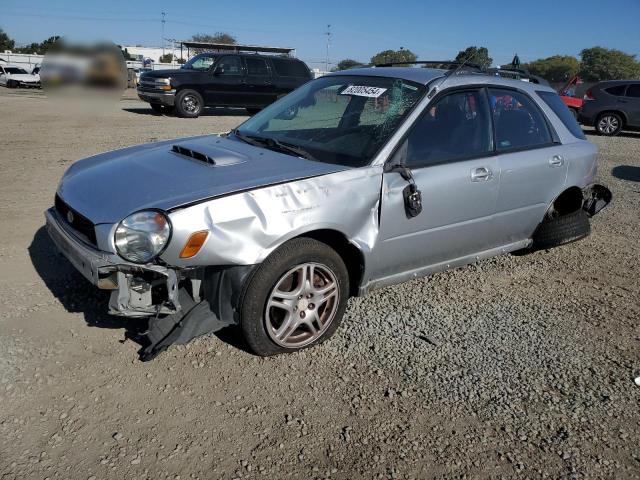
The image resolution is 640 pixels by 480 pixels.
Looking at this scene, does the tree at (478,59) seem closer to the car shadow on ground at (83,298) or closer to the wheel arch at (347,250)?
the wheel arch at (347,250)

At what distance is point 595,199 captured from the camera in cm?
504

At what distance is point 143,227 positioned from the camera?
2.72 meters

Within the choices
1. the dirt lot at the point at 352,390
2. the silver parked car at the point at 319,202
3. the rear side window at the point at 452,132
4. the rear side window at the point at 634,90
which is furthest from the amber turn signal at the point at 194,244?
the rear side window at the point at 634,90

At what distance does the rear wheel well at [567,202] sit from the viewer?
4777mm

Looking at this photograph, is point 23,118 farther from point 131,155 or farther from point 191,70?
point 131,155

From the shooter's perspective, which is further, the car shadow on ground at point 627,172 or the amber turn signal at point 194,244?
the car shadow on ground at point 627,172

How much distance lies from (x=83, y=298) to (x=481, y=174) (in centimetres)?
292

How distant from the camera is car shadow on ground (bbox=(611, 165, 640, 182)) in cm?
907

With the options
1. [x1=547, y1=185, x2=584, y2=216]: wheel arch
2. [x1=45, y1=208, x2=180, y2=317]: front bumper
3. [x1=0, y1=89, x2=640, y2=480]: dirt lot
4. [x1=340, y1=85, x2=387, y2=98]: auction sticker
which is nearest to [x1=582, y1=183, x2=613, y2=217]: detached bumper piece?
[x1=547, y1=185, x2=584, y2=216]: wheel arch

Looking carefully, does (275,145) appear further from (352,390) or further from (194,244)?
(352,390)

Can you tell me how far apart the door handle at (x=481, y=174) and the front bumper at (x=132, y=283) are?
2.18 metres

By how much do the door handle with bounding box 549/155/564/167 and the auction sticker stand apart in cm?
158

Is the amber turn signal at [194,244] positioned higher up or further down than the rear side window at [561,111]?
further down

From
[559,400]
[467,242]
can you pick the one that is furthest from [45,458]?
[467,242]
